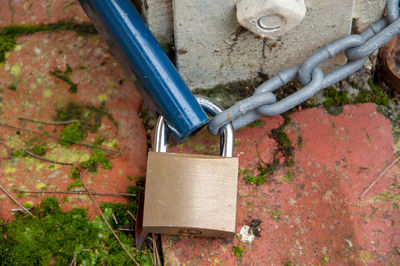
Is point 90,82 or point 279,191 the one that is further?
point 90,82

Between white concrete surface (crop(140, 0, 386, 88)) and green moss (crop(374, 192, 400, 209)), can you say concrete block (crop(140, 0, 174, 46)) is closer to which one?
white concrete surface (crop(140, 0, 386, 88))

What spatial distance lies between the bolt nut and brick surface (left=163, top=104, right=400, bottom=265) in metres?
0.42

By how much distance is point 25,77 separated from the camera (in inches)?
67.6

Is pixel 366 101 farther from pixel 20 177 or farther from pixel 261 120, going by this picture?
pixel 20 177

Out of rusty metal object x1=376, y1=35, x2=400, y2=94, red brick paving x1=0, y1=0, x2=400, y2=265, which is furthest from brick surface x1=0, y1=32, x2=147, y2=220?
rusty metal object x1=376, y1=35, x2=400, y2=94

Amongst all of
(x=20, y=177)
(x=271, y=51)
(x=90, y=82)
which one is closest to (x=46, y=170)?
(x=20, y=177)

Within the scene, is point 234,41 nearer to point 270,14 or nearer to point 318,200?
point 270,14

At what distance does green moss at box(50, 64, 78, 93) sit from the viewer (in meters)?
1.68

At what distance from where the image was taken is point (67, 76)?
67.4 inches

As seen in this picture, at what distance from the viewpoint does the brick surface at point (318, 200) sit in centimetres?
135

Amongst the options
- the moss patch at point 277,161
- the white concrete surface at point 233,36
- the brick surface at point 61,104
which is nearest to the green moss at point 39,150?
the brick surface at point 61,104

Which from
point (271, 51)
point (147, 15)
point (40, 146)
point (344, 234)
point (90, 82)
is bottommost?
point (344, 234)

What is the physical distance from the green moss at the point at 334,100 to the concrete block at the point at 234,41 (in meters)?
0.12

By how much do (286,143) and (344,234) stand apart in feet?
1.28
